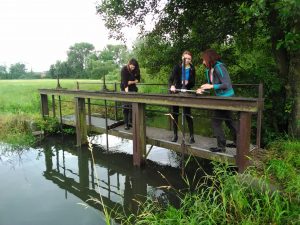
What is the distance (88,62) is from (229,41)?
213ft

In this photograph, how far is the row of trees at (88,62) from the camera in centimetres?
6025

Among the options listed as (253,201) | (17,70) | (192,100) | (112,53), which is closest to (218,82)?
(192,100)

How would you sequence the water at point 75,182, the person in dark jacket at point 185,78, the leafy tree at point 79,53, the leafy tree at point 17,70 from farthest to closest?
the leafy tree at point 79,53 < the leafy tree at point 17,70 < the person in dark jacket at point 185,78 < the water at point 75,182

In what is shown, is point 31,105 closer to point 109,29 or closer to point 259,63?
point 109,29

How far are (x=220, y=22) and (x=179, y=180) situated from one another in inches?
180

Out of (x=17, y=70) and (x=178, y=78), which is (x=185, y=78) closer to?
(x=178, y=78)

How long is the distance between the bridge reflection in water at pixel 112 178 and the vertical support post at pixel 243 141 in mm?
1374

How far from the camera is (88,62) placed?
232 ft

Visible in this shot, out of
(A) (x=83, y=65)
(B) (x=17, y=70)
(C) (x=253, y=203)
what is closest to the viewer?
(C) (x=253, y=203)

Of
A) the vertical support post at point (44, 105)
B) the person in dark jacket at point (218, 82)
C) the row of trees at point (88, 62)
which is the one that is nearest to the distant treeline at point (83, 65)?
the row of trees at point (88, 62)

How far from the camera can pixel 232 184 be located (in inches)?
156

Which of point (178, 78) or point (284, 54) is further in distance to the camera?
point (284, 54)

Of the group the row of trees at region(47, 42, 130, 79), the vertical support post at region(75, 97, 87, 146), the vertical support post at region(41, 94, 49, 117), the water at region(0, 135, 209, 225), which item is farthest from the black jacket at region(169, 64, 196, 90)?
the row of trees at region(47, 42, 130, 79)

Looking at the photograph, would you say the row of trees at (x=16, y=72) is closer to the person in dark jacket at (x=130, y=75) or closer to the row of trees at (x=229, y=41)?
the row of trees at (x=229, y=41)
